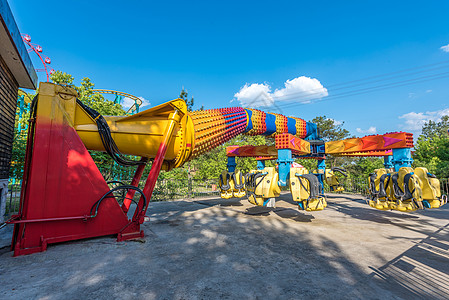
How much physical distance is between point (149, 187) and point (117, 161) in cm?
117

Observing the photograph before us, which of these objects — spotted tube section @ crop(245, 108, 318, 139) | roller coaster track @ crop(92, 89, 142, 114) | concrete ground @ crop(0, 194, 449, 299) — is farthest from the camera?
roller coaster track @ crop(92, 89, 142, 114)

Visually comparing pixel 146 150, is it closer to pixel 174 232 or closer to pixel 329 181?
pixel 174 232

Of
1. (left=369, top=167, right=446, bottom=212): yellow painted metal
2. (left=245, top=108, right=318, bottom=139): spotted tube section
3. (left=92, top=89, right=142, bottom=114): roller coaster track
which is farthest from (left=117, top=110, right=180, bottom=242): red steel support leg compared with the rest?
(left=92, top=89, right=142, bottom=114): roller coaster track

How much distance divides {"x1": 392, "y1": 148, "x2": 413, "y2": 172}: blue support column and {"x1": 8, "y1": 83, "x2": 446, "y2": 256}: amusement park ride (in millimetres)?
32

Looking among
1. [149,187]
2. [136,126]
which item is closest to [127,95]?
[136,126]

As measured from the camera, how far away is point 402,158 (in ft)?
26.0

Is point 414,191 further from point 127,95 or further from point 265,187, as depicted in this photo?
point 127,95

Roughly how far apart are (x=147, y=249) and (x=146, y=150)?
246 cm

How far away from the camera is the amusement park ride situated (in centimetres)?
428

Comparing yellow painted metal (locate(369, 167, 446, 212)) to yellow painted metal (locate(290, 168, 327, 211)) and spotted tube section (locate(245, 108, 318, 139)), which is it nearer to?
yellow painted metal (locate(290, 168, 327, 211))

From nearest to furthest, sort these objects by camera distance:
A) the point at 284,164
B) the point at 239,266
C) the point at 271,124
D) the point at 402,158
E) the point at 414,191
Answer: the point at 239,266 < the point at 414,191 < the point at 284,164 < the point at 402,158 < the point at 271,124

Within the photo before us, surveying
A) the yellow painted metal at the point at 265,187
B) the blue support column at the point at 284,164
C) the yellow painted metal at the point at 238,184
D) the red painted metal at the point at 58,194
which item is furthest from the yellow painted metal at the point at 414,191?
the red painted metal at the point at 58,194

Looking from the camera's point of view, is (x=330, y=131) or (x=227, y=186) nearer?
(x=227, y=186)

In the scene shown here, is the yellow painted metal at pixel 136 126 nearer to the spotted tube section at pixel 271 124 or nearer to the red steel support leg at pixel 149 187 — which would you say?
the red steel support leg at pixel 149 187
